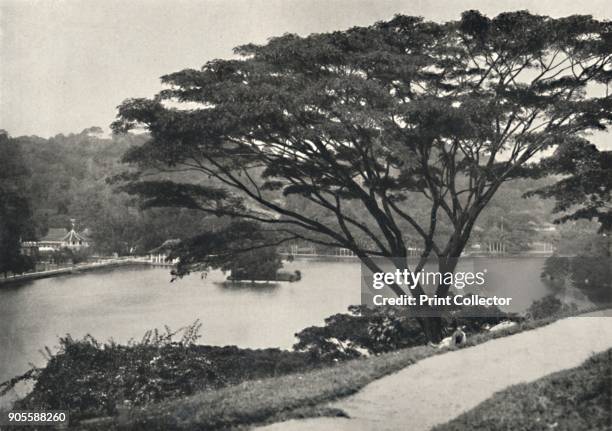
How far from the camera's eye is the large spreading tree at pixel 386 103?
10719 mm

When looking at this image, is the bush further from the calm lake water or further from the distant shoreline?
the distant shoreline

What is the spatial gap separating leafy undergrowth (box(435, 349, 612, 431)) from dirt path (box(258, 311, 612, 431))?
429 mm

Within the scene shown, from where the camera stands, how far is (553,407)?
5.73 meters

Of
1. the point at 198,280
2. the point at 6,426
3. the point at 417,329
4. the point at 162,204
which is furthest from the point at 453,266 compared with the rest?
the point at 198,280

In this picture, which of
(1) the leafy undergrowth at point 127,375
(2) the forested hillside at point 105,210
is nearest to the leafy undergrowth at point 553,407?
(1) the leafy undergrowth at point 127,375

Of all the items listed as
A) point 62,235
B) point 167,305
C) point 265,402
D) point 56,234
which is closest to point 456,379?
point 265,402

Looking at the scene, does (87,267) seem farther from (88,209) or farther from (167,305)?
(167,305)

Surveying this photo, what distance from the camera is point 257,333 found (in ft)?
59.3

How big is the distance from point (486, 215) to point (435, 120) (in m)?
12.5

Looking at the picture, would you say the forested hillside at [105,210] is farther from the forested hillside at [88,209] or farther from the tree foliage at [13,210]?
the tree foliage at [13,210]

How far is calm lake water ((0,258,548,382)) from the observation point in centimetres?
1711

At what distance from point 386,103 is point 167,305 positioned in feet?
40.4

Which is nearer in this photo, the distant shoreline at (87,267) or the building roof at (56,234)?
the distant shoreline at (87,267)

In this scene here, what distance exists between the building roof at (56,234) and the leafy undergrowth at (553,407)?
55.0 ft
